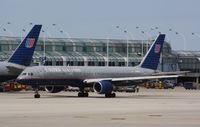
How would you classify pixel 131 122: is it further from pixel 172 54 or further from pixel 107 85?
pixel 172 54

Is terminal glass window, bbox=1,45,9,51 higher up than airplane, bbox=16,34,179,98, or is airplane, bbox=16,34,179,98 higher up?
terminal glass window, bbox=1,45,9,51

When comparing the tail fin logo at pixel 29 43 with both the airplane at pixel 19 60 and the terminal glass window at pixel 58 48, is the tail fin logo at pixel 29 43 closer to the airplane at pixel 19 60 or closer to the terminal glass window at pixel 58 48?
the airplane at pixel 19 60

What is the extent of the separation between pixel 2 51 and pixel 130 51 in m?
38.5

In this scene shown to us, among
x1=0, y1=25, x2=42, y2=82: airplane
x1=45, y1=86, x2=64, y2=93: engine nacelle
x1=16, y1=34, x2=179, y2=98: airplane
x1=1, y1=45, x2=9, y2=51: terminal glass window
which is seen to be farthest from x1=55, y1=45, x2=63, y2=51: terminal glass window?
x1=45, y1=86, x2=64, y2=93: engine nacelle

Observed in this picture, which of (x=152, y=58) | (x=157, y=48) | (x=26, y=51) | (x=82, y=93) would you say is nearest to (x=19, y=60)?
(x=26, y=51)

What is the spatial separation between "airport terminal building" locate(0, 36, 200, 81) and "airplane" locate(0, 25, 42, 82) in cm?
6694

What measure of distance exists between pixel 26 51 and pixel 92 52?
8940cm

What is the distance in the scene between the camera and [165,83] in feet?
510

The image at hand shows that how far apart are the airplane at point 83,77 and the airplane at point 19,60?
375 inches

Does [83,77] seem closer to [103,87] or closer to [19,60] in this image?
[103,87]

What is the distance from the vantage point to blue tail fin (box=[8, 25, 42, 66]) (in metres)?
97.8

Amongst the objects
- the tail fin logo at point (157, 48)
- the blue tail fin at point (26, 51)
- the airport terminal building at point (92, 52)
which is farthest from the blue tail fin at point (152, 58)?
the airport terminal building at point (92, 52)

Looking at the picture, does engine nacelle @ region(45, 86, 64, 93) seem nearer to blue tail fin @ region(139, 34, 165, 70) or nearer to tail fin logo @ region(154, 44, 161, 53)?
blue tail fin @ region(139, 34, 165, 70)

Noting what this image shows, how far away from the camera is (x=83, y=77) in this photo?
86.2m
